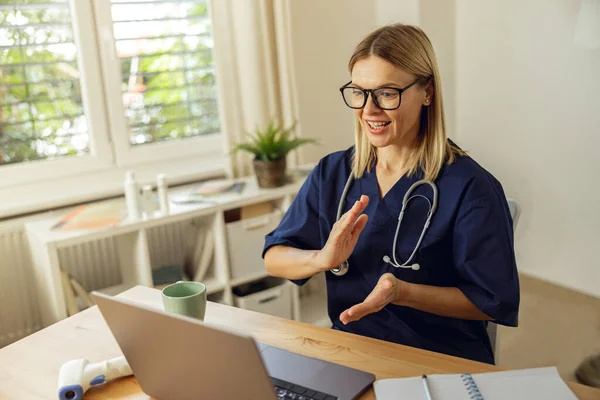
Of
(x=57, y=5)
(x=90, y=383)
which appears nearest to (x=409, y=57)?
(x=90, y=383)

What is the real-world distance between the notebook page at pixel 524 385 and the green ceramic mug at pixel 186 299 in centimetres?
49

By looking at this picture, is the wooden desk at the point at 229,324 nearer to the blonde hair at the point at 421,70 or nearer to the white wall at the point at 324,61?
the blonde hair at the point at 421,70

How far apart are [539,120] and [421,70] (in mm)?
1674

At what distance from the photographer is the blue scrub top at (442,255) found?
1.34m

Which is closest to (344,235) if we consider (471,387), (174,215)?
(471,387)

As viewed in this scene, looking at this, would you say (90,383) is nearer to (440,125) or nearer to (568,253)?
(440,125)

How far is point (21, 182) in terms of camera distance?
2.54m

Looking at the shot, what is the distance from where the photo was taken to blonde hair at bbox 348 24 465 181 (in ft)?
4.66

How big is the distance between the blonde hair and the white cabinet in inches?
42.1

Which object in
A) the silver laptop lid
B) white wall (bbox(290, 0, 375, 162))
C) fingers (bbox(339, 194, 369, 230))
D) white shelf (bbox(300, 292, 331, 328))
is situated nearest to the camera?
the silver laptop lid

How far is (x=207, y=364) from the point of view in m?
0.88

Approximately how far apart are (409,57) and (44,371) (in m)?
0.98

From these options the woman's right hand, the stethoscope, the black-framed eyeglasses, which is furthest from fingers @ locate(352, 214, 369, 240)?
the black-framed eyeglasses

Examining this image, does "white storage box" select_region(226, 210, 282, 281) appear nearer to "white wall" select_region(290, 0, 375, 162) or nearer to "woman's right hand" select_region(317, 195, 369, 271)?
"white wall" select_region(290, 0, 375, 162)
